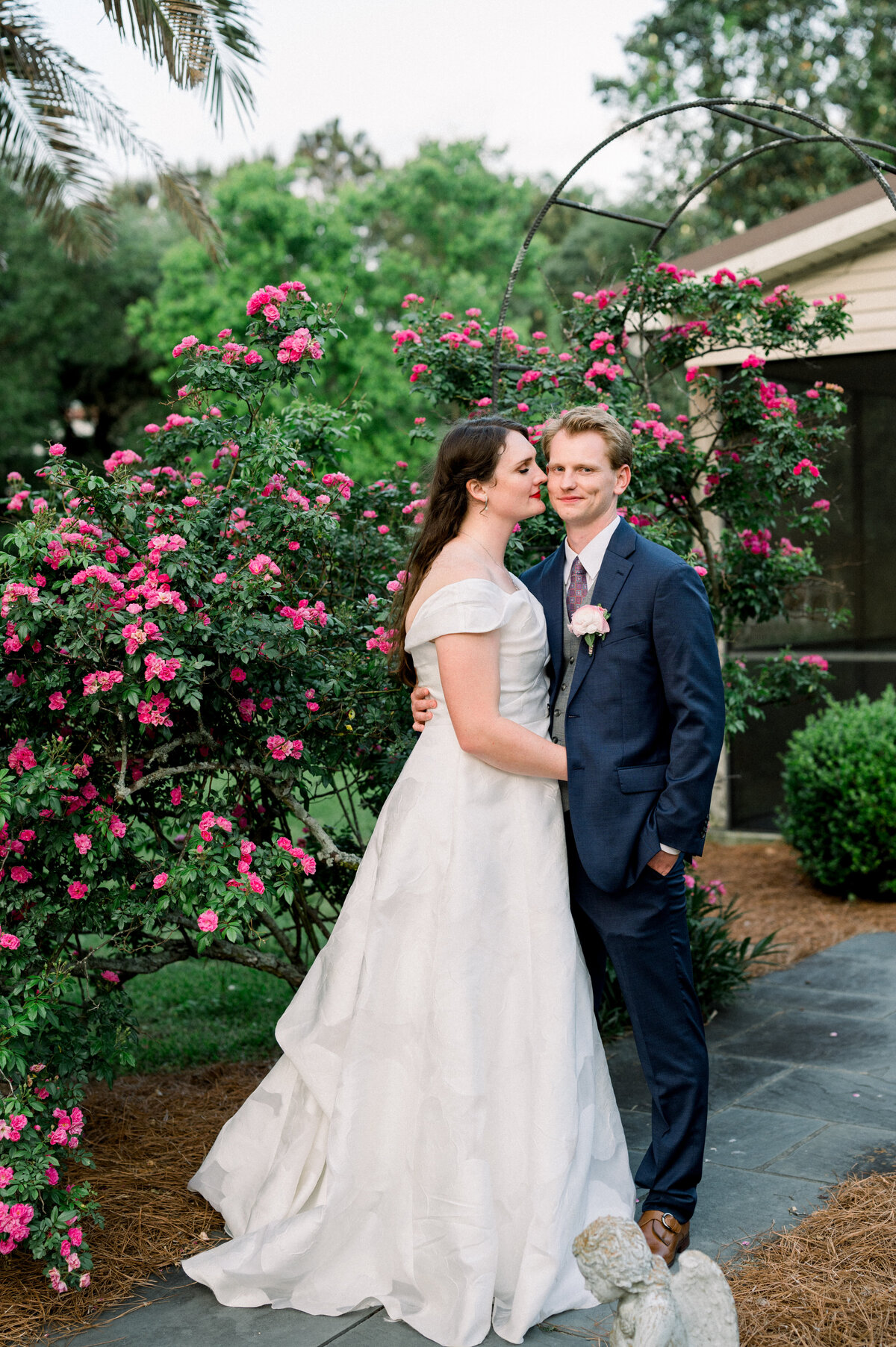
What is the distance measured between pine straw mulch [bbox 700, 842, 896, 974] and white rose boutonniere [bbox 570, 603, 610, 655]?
343cm

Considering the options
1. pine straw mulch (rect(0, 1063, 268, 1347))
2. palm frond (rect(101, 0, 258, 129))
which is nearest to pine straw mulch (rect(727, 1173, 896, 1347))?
pine straw mulch (rect(0, 1063, 268, 1347))

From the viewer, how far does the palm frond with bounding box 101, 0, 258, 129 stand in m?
6.58

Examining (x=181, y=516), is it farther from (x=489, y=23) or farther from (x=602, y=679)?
(x=489, y=23)

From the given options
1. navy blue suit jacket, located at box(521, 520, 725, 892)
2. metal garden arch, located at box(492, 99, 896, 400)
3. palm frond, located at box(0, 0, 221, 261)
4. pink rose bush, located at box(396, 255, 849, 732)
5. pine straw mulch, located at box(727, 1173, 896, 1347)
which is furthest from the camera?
palm frond, located at box(0, 0, 221, 261)

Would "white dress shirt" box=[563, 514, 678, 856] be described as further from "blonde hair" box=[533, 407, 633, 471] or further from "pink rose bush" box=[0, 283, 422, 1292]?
"pink rose bush" box=[0, 283, 422, 1292]

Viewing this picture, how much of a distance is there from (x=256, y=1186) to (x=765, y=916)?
14.4 ft

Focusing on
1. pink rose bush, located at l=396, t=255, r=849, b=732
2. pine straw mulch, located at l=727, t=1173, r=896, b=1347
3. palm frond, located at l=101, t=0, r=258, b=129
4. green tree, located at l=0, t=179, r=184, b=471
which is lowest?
pine straw mulch, located at l=727, t=1173, r=896, b=1347

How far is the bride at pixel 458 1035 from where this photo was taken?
2891 millimetres

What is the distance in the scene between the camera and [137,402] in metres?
27.5

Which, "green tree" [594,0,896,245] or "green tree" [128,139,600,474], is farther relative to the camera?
"green tree" [128,139,600,474]

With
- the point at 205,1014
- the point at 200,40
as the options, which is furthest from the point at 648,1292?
the point at 200,40

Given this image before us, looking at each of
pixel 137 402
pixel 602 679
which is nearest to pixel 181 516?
pixel 602 679

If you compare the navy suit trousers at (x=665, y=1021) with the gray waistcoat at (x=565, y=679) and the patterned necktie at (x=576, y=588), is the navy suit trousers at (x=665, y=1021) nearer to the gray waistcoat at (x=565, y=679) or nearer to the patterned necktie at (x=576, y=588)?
the gray waistcoat at (x=565, y=679)

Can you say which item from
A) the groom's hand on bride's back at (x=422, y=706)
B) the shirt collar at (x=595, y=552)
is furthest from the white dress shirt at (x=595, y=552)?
the groom's hand on bride's back at (x=422, y=706)
